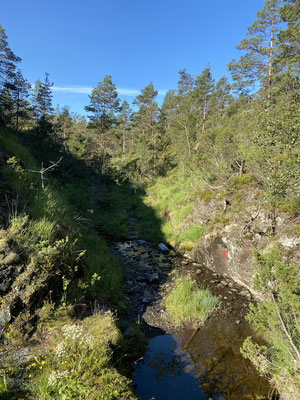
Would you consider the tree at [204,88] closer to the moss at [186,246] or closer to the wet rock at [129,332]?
the moss at [186,246]

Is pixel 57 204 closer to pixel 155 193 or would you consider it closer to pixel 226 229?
pixel 226 229

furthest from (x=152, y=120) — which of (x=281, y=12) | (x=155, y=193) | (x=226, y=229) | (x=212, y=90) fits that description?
(x=226, y=229)

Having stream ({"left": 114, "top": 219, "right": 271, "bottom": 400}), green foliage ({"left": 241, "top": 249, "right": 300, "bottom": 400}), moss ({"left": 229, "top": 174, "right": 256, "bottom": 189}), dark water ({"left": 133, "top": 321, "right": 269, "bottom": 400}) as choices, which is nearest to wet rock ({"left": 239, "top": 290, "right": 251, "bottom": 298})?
stream ({"left": 114, "top": 219, "right": 271, "bottom": 400})

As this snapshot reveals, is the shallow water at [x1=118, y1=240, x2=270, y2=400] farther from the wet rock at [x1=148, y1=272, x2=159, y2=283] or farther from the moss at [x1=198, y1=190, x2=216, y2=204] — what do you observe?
the moss at [x1=198, y1=190, x2=216, y2=204]

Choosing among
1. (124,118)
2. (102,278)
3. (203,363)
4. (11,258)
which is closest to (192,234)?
(102,278)

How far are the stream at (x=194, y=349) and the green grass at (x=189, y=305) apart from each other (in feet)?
0.89

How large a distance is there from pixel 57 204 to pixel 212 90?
1519 inches

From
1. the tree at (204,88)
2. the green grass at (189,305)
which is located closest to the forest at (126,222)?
the green grass at (189,305)

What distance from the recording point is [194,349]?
6.08m

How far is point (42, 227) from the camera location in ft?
17.3

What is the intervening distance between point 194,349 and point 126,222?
Answer: 15166 mm

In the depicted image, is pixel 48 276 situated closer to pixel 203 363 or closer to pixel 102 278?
pixel 102 278

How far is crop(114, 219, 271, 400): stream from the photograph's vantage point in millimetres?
4836

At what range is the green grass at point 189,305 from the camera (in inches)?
289
